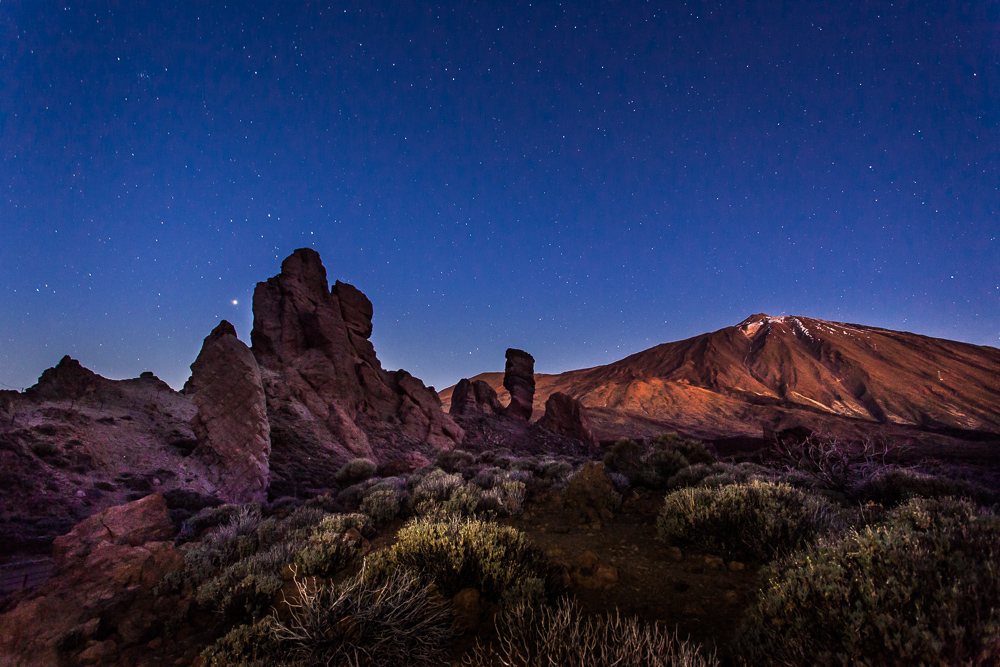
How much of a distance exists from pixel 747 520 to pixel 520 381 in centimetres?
3609

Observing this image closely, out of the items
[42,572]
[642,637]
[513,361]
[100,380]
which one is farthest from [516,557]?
[513,361]

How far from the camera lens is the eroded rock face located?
110 ft

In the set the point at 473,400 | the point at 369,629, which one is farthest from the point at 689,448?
the point at 473,400

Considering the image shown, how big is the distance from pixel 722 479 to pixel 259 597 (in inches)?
276

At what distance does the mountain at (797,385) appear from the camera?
51.4 meters

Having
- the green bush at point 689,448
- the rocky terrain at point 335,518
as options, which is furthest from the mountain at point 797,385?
the rocky terrain at point 335,518

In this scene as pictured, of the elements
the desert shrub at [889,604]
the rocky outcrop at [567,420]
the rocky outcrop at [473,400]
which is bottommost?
the rocky outcrop at [567,420]

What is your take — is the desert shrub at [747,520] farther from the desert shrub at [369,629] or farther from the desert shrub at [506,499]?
the desert shrub at [369,629]

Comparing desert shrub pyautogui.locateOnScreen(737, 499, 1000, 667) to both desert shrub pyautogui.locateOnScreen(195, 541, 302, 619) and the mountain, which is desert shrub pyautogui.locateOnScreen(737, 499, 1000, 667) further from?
the mountain

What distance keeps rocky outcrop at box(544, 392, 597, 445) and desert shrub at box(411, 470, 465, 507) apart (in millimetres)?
26004

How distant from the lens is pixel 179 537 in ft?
24.2

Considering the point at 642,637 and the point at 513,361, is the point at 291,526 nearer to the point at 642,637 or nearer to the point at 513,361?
the point at 642,637

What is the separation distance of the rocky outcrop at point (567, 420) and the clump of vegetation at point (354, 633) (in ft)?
103

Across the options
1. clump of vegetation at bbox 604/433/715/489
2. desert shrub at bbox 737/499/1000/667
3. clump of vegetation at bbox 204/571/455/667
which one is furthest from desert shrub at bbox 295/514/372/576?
clump of vegetation at bbox 604/433/715/489
